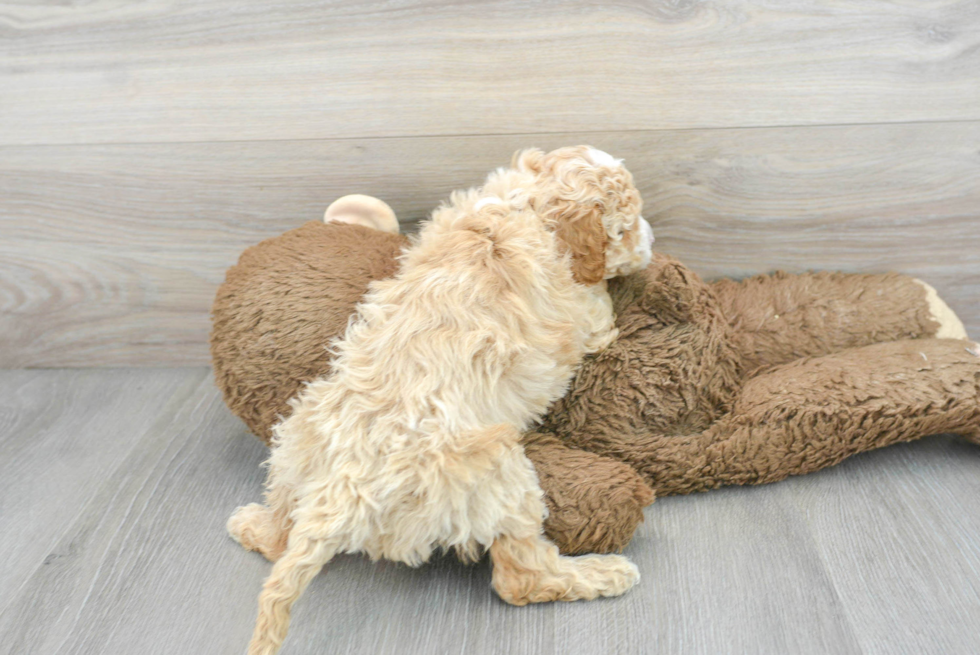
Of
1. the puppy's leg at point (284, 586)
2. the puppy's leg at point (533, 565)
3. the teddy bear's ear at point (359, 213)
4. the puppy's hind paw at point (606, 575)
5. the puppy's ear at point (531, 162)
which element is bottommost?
the puppy's hind paw at point (606, 575)

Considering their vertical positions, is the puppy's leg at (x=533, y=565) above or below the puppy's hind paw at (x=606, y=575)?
above

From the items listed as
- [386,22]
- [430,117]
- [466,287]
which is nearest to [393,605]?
[466,287]

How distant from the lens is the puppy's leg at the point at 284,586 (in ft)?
2.52

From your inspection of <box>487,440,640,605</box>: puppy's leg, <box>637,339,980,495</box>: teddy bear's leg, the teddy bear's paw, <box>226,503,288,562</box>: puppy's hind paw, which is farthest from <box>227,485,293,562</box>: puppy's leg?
the teddy bear's paw

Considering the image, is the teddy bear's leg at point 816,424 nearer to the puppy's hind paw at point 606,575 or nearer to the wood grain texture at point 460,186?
the puppy's hind paw at point 606,575

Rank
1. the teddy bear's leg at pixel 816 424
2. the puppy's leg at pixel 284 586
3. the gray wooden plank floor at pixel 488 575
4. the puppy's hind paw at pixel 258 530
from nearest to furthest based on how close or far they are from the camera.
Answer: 1. the puppy's leg at pixel 284 586
2. the gray wooden plank floor at pixel 488 575
3. the puppy's hind paw at pixel 258 530
4. the teddy bear's leg at pixel 816 424

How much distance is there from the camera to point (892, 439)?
1.11 m

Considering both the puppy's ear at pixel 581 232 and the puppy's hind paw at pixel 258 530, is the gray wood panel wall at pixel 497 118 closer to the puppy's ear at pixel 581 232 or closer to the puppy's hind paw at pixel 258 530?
the puppy's ear at pixel 581 232

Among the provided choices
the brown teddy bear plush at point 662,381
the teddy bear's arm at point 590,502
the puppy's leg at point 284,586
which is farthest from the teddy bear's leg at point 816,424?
the puppy's leg at point 284,586

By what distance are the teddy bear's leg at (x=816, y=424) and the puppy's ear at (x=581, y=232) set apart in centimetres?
30

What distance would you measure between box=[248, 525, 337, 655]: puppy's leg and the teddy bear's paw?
1.03m

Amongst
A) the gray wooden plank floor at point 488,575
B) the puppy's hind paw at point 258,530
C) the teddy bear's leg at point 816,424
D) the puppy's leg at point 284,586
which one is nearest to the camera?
the puppy's leg at point 284,586

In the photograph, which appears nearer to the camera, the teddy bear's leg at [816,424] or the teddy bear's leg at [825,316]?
the teddy bear's leg at [816,424]

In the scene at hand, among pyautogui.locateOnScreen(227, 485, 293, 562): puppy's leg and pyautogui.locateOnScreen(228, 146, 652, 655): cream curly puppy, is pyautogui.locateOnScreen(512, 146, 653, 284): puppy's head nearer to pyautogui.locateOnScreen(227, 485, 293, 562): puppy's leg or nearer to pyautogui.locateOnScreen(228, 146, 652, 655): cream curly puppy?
pyautogui.locateOnScreen(228, 146, 652, 655): cream curly puppy
